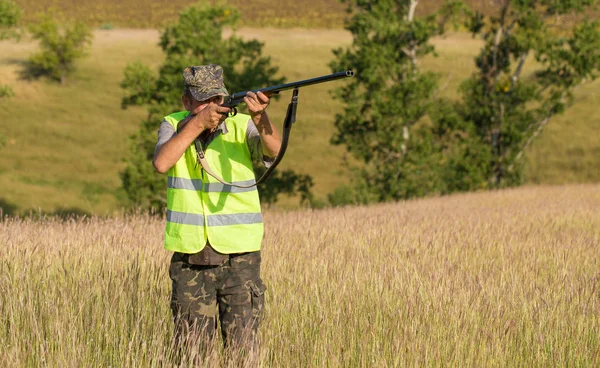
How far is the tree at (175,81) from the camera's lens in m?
31.2

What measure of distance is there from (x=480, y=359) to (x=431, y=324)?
55 cm

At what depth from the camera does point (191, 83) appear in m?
4.48

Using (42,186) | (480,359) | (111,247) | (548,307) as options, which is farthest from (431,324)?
(42,186)

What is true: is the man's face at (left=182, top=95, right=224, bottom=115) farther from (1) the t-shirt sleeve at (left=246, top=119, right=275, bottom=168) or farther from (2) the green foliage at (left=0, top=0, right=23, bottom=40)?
(2) the green foliage at (left=0, top=0, right=23, bottom=40)

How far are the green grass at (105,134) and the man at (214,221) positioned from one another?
32651mm

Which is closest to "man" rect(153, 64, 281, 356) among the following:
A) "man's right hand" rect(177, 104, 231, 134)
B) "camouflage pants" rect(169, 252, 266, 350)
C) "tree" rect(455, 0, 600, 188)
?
"camouflage pants" rect(169, 252, 266, 350)

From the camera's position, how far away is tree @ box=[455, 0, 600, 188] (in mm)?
29172

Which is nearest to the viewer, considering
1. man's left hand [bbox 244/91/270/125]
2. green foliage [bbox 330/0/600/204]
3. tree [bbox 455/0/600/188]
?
man's left hand [bbox 244/91/270/125]

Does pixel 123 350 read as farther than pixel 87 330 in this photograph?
No

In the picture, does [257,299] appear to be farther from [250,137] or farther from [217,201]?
[250,137]

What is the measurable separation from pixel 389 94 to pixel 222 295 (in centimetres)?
2348

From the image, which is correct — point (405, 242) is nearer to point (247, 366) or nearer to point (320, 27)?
point (247, 366)

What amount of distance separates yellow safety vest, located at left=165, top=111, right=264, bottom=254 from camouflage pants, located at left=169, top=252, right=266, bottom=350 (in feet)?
0.44

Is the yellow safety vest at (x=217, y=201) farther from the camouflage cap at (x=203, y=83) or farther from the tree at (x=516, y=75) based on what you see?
the tree at (x=516, y=75)
